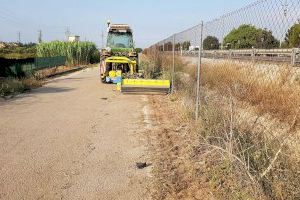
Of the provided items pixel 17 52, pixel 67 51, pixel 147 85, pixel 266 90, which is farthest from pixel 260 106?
pixel 17 52

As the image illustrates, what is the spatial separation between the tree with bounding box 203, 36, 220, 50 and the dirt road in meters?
2.50

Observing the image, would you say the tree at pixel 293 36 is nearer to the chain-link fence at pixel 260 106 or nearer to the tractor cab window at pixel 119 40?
the chain-link fence at pixel 260 106

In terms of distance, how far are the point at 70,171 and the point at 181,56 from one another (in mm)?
12669

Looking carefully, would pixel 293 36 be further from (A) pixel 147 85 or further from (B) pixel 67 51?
(B) pixel 67 51

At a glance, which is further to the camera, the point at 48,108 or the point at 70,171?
the point at 48,108

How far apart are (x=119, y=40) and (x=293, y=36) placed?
1754 centimetres

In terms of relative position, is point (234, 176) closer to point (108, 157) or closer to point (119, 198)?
point (119, 198)

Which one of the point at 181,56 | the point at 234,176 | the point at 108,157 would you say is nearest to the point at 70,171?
the point at 108,157

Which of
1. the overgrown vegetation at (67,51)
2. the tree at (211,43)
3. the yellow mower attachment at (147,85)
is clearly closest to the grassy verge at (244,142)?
the tree at (211,43)

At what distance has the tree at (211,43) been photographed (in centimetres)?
972

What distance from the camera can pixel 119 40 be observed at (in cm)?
2273

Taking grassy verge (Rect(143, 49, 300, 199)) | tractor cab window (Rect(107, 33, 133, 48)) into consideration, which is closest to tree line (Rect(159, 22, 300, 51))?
grassy verge (Rect(143, 49, 300, 199))

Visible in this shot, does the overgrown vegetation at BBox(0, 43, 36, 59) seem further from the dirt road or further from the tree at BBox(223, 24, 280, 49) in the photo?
the tree at BBox(223, 24, 280, 49)

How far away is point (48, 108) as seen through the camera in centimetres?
1289
